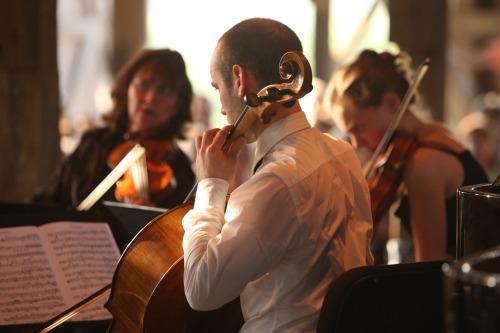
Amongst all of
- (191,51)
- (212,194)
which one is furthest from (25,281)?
(191,51)

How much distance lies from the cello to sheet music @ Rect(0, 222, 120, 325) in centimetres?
17

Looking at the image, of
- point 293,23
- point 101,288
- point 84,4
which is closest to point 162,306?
point 101,288

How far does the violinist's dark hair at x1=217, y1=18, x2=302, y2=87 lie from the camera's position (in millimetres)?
1854

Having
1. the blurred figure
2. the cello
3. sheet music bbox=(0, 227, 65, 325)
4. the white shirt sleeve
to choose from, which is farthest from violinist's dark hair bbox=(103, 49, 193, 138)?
the blurred figure

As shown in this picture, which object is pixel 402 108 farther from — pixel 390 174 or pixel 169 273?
pixel 169 273

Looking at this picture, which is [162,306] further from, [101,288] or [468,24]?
[468,24]

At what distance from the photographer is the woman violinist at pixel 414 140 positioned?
273 cm

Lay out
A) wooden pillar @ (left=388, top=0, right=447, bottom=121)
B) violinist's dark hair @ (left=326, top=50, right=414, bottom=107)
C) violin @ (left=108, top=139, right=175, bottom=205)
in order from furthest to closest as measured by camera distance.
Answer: wooden pillar @ (left=388, top=0, right=447, bottom=121), violin @ (left=108, top=139, right=175, bottom=205), violinist's dark hair @ (left=326, top=50, right=414, bottom=107)

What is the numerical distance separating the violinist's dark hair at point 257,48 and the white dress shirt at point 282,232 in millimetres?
129

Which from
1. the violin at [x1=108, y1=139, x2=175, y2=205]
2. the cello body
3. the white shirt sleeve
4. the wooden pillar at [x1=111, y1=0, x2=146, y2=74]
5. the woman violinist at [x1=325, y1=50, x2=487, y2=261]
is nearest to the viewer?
the white shirt sleeve

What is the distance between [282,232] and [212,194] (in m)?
0.21

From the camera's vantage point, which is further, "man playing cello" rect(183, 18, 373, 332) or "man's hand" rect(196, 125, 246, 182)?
"man's hand" rect(196, 125, 246, 182)

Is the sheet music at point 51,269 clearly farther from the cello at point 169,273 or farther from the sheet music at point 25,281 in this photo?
the cello at point 169,273

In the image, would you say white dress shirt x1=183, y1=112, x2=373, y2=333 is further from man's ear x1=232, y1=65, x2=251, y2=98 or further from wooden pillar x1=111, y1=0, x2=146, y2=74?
wooden pillar x1=111, y1=0, x2=146, y2=74
